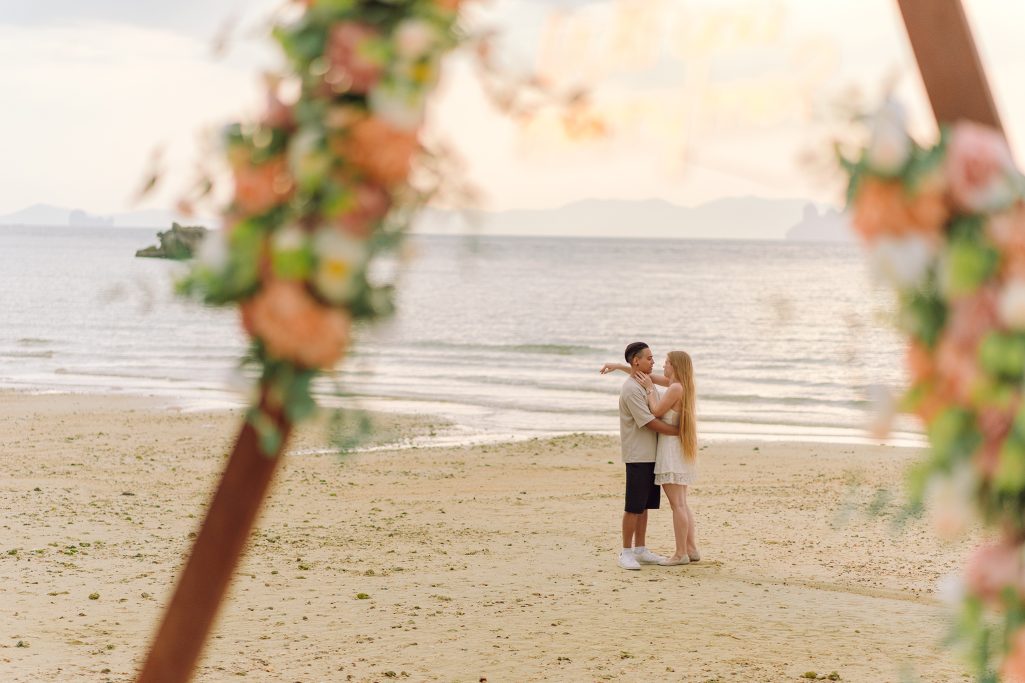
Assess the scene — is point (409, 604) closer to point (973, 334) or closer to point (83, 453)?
point (973, 334)

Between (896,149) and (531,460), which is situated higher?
(896,149)

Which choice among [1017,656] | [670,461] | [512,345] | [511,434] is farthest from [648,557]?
[512,345]

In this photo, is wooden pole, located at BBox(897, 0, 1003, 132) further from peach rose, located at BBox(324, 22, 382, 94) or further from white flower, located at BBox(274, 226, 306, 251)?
white flower, located at BBox(274, 226, 306, 251)

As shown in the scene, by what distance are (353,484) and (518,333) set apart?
98.1 ft

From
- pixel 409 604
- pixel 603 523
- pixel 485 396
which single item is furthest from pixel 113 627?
pixel 485 396

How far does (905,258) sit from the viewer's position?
139cm

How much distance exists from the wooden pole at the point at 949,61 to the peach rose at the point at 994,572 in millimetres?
556

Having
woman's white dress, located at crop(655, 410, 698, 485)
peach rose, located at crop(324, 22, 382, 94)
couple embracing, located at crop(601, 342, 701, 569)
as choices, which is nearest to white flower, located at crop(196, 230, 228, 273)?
peach rose, located at crop(324, 22, 382, 94)

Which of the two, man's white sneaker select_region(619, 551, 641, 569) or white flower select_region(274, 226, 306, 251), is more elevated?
white flower select_region(274, 226, 306, 251)

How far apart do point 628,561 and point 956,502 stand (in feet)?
24.0

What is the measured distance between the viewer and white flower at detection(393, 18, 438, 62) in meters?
1.31

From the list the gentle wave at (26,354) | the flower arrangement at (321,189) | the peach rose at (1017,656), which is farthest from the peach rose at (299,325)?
the gentle wave at (26,354)

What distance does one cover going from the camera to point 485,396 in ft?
73.9

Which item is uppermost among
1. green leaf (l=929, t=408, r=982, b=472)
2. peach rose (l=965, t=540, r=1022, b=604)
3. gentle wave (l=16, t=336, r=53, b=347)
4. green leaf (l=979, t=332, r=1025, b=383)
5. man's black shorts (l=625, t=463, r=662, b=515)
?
gentle wave (l=16, t=336, r=53, b=347)
